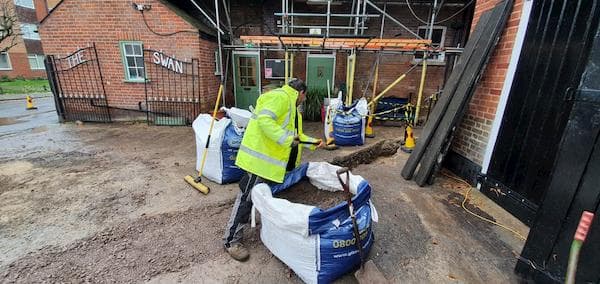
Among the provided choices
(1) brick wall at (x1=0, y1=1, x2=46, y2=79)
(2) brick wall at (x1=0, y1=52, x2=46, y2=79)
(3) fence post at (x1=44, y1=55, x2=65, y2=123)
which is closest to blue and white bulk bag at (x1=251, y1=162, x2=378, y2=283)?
(3) fence post at (x1=44, y1=55, x2=65, y2=123)

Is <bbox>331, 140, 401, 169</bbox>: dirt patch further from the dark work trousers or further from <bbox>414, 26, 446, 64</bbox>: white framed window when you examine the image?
<bbox>414, 26, 446, 64</bbox>: white framed window

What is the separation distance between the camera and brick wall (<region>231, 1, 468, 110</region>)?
866 centimetres

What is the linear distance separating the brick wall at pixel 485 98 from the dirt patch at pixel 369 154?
1.71 m

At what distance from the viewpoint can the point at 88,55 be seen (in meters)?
7.19

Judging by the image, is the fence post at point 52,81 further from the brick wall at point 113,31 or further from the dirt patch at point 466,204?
the dirt patch at point 466,204

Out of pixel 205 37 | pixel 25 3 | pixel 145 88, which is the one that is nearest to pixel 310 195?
pixel 205 37

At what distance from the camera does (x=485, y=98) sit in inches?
137

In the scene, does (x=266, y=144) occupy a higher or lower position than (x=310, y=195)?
higher

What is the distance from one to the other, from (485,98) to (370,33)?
20.5 feet

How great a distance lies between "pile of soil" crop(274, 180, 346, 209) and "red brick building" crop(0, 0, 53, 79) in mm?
27124

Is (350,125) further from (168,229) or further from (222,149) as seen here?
(168,229)

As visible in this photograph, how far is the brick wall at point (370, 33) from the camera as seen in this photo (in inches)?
341

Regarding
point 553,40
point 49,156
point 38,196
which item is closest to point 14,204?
point 38,196

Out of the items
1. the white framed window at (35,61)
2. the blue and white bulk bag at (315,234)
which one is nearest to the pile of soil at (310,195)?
the blue and white bulk bag at (315,234)
